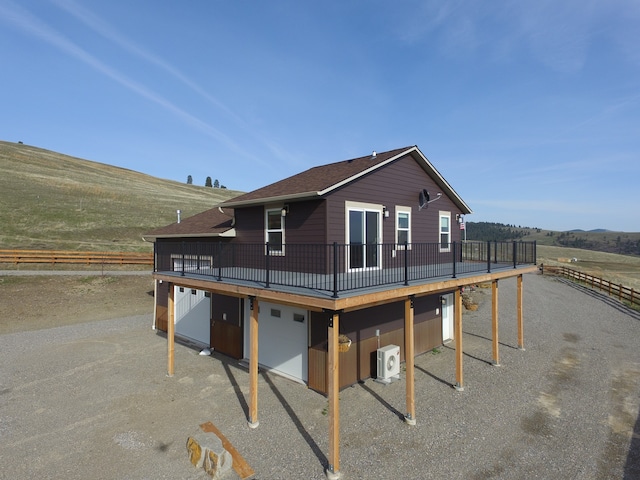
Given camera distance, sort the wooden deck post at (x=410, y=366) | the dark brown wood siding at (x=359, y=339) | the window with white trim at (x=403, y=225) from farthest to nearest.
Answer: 1. the window with white trim at (x=403, y=225)
2. the dark brown wood siding at (x=359, y=339)
3. the wooden deck post at (x=410, y=366)

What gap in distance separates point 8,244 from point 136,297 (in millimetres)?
16030

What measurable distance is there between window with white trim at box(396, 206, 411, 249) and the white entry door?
354 centimetres

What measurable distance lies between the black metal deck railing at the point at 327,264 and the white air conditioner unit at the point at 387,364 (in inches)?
94.0

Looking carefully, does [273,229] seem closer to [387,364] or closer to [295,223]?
[295,223]

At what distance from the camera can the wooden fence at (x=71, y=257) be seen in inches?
1002

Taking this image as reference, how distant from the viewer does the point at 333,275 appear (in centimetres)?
759

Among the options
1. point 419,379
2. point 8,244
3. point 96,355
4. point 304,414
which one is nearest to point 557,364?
point 419,379

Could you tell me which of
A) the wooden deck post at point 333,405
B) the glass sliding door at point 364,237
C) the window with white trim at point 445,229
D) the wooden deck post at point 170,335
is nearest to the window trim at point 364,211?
the glass sliding door at point 364,237

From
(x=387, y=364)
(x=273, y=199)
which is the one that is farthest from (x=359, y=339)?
(x=273, y=199)

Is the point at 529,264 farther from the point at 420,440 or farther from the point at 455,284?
the point at 420,440

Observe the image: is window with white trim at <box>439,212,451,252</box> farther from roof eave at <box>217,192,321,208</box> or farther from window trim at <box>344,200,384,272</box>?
roof eave at <box>217,192,321,208</box>

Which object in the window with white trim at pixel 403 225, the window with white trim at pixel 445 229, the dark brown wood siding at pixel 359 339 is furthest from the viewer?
the window with white trim at pixel 445 229

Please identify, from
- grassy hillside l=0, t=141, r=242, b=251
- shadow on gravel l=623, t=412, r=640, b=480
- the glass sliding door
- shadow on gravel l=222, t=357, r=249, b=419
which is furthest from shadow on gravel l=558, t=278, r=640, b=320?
grassy hillside l=0, t=141, r=242, b=251

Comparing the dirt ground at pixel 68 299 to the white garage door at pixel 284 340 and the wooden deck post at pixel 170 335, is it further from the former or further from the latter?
the white garage door at pixel 284 340
